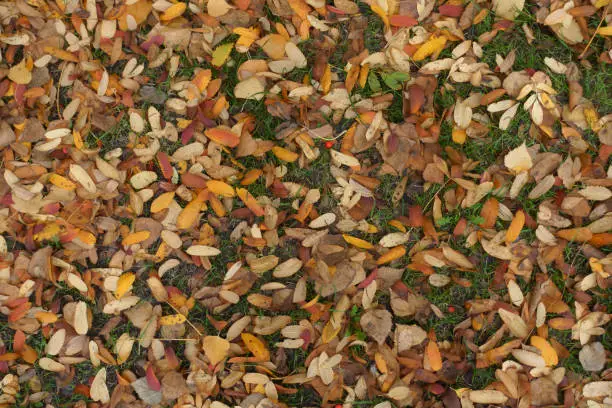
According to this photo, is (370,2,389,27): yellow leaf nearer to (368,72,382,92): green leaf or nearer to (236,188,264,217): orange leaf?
(368,72,382,92): green leaf

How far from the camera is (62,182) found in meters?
2.24

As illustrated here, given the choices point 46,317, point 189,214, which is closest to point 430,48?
point 189,214

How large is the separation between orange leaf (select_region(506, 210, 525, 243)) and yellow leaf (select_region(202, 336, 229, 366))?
1044mm

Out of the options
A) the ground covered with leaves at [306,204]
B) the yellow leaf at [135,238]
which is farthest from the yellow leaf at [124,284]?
the yellow leaf at [135,238]

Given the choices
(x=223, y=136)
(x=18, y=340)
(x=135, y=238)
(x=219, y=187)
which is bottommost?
(x=18, y=340)

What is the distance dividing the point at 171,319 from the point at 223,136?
0.66 m

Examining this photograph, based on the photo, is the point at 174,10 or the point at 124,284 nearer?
the point at 124,284

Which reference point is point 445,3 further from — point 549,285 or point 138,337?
point 138,337

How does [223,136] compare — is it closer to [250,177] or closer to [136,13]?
[250,177]

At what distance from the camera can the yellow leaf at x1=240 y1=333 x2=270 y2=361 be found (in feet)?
7.19

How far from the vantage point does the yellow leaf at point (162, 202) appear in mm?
2232

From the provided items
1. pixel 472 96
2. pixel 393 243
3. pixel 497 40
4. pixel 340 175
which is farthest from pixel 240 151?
pixel 497 40

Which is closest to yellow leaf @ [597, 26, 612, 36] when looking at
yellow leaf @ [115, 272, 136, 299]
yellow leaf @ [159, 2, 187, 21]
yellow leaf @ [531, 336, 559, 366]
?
yellow leaf @ [531, 336, 559, 366]

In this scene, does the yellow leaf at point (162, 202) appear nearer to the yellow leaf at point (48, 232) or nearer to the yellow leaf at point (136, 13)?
the yellow leaf at point (48, 232)
